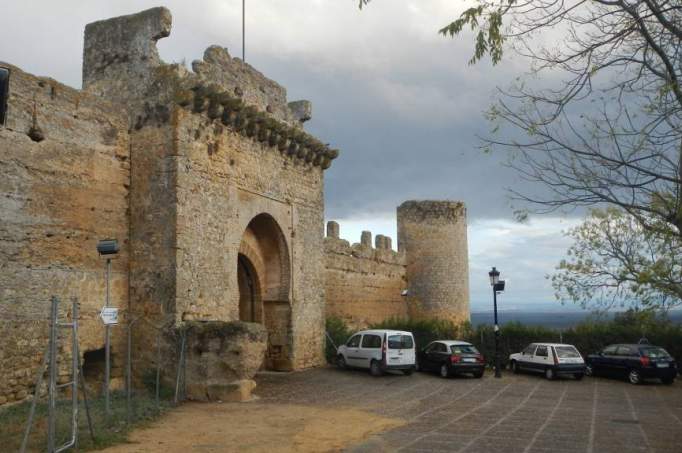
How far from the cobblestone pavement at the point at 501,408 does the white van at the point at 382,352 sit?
34cm

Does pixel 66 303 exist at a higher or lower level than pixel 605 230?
lower

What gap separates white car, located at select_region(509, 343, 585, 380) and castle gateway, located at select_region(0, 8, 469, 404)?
6428 millimetres

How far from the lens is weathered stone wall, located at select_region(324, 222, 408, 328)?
24.3 m

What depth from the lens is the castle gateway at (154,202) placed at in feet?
37.7

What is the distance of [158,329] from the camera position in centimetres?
1337

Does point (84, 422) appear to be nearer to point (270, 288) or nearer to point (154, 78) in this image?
point (154, 78)

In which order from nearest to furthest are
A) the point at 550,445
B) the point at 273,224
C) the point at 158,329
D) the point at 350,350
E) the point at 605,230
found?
the point at 550,445 < the point at 605,230 < the point at 158,329 < the point at 273,224 < the point at 350,350

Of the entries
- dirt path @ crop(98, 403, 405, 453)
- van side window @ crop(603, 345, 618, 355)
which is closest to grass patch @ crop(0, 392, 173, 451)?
dirt path @ crop(98, 403, 405, 453)

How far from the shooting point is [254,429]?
10.3m

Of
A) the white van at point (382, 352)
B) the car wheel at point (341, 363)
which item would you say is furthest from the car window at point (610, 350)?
the car wheel at point (341, 363)

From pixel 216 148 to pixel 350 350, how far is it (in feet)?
24.6

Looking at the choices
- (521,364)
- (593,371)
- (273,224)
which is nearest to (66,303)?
(273,224)

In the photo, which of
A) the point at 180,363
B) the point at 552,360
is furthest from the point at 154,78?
the point at 552,360

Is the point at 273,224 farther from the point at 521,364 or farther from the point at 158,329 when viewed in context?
the point at 521,364
